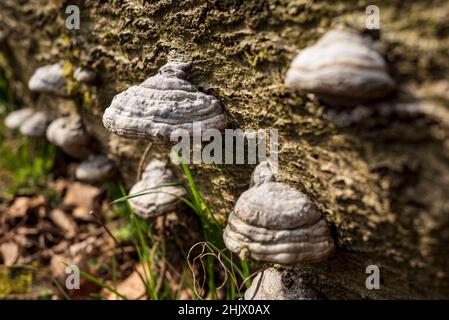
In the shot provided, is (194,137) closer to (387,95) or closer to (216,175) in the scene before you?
(216,175)

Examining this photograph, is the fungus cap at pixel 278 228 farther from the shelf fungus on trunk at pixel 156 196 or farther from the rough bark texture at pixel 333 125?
the shelf fungus on trunk at pixel 156 196

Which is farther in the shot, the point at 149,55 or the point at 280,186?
the point at 149,55

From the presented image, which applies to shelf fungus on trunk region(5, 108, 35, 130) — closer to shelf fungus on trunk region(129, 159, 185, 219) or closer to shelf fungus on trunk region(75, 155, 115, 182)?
shelf fungus on trunk region(75, 155, 115, 182)

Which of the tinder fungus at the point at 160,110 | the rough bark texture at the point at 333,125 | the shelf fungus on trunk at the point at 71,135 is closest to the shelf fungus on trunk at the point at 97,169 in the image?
the shelf fungus on trunk at the point at 71,135

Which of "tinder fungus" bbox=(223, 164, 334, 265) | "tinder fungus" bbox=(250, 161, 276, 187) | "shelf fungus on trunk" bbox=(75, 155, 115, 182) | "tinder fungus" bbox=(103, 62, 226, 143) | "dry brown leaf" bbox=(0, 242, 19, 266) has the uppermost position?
"tinder fungus" bbox=(103, 62, 226, 143)

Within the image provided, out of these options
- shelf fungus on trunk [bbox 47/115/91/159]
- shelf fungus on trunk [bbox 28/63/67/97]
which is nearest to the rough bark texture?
shelf fungus on trunk [bbox 28/63/67/97]

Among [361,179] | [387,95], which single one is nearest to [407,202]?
[361,179]
